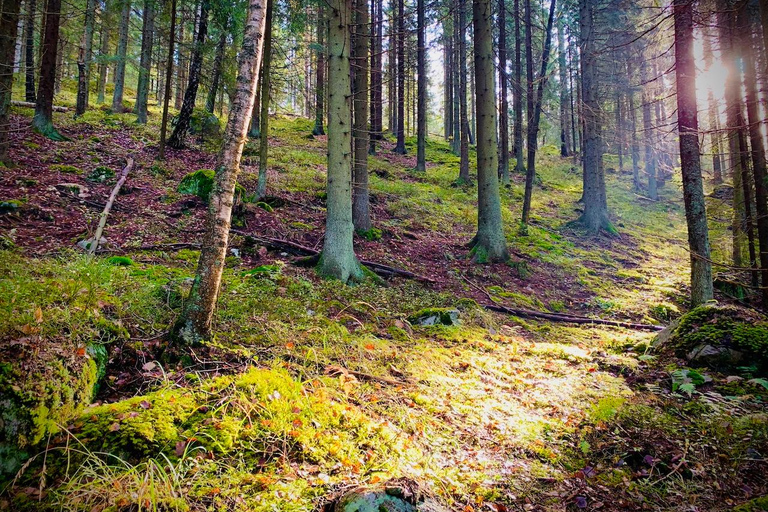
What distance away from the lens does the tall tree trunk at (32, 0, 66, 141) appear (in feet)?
33.6

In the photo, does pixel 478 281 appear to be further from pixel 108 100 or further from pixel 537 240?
pixel 108 100

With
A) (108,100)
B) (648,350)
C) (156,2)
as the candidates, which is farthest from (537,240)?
(108,100)

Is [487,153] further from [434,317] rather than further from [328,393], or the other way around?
[328,393]

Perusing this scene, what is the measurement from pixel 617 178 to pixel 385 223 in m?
27.1

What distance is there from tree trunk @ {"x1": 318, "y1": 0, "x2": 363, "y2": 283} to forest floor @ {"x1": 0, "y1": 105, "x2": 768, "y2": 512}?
53 cm

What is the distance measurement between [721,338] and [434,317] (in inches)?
145

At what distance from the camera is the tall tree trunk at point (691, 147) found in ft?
20.3

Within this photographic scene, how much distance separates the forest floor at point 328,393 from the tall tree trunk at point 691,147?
144 cm

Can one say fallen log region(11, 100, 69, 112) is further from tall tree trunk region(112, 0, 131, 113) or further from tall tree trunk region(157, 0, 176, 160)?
tall tree trunk region(157, 0, 176, 160)

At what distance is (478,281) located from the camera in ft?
29.2

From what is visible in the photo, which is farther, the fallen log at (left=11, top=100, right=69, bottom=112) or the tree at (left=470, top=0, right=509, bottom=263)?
the fallen log at (left=11, top=100, right=69, bottom=112)

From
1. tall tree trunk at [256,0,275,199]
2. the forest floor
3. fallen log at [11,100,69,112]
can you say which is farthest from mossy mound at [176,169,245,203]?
fallen log at [11,100,69,112]

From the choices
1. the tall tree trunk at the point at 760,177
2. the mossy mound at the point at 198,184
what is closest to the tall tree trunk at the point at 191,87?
the mossy mound at the point at 198,184

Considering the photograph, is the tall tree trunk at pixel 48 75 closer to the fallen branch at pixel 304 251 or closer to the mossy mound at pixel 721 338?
the fallen branch at pixel 304 251
